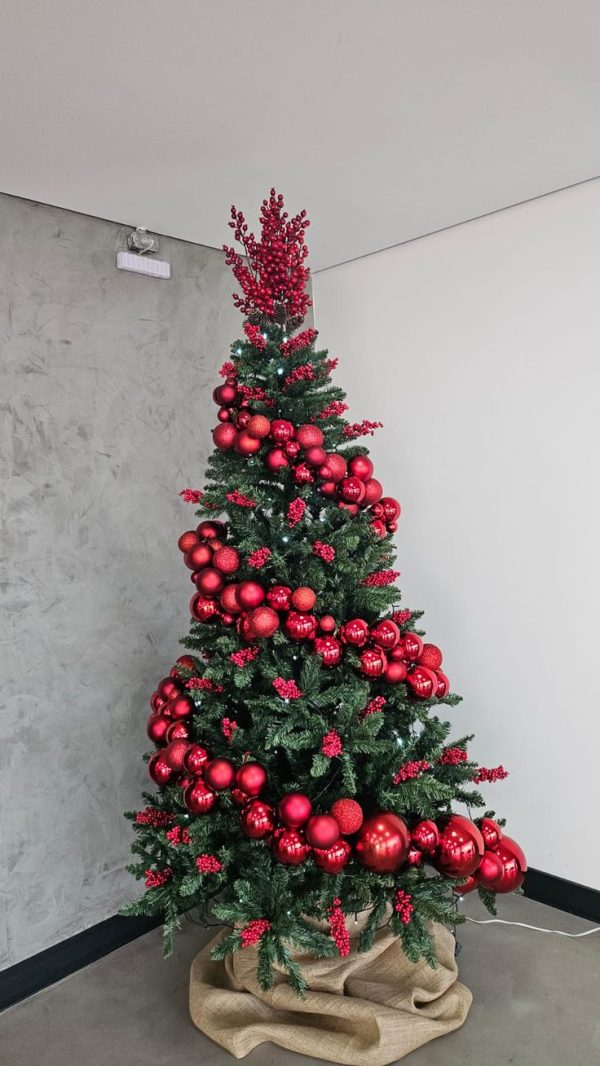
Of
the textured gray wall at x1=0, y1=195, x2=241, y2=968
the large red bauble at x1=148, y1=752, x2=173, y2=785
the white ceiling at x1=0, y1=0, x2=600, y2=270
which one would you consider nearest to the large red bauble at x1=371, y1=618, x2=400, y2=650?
the large red bauble at x1=148, y1=752, x2=173, y2=785

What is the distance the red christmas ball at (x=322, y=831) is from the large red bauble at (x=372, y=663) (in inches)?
14.4

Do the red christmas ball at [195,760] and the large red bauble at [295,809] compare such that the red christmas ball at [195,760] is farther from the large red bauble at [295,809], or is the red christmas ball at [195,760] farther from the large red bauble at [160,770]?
the large red bauble at [295,809]

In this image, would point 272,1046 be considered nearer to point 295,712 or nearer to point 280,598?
point 295,712

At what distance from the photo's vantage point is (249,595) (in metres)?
1.87

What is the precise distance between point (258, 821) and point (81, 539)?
113 cm

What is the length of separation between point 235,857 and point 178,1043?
0.59m

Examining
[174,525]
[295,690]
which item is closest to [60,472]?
[174,525]

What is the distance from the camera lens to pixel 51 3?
1.44m

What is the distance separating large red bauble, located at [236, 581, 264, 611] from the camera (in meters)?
1.87

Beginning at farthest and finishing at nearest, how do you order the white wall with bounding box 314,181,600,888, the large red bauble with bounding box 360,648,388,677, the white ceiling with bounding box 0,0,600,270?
the white wall with bounding box 314,181,600,888, the large red bauble with bounding box 360,648,388,677, the white ceiling with bounding box 0,0,600,270

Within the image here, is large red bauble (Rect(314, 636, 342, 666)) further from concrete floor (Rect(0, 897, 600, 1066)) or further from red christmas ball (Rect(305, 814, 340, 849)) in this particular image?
concrete floor (Rect(0, 897, 600, 1066))

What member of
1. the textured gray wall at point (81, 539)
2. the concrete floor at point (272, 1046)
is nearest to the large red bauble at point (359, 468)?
the textured gray wall at point (81, 539)

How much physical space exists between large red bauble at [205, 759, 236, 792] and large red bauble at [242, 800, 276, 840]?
79 mm

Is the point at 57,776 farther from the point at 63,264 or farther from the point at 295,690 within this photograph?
the point at 63,264
